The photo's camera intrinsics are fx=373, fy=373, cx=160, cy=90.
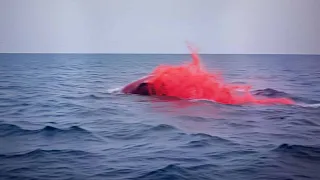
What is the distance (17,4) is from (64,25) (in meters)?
0.26

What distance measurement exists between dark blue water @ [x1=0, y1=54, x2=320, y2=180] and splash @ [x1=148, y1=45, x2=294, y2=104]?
0.15 ft

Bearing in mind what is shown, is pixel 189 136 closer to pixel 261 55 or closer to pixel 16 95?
pixel 261 55

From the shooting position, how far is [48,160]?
Answer: 5.67 feet

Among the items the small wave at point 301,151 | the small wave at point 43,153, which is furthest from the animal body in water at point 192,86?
the small wave at point 43,153

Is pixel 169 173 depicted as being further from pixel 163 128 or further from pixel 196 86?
pixel 196 86

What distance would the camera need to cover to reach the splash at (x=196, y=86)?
208 cm

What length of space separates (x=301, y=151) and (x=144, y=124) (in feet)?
2.55

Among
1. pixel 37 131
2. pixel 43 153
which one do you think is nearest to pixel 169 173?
pixel 43 153

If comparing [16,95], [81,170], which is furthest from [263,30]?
[16,95]

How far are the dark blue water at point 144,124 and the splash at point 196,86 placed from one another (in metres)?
0.05

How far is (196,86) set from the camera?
7.35ft

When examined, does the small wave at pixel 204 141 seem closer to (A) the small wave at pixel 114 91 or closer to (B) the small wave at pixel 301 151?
(B) the small wave at pixel 301 151

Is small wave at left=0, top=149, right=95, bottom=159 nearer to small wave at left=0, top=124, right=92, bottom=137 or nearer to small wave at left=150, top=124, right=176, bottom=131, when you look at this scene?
small wave at left=0, top=124, right=92, bottom=137

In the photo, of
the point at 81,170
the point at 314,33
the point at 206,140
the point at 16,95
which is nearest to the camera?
the point at 81,170
